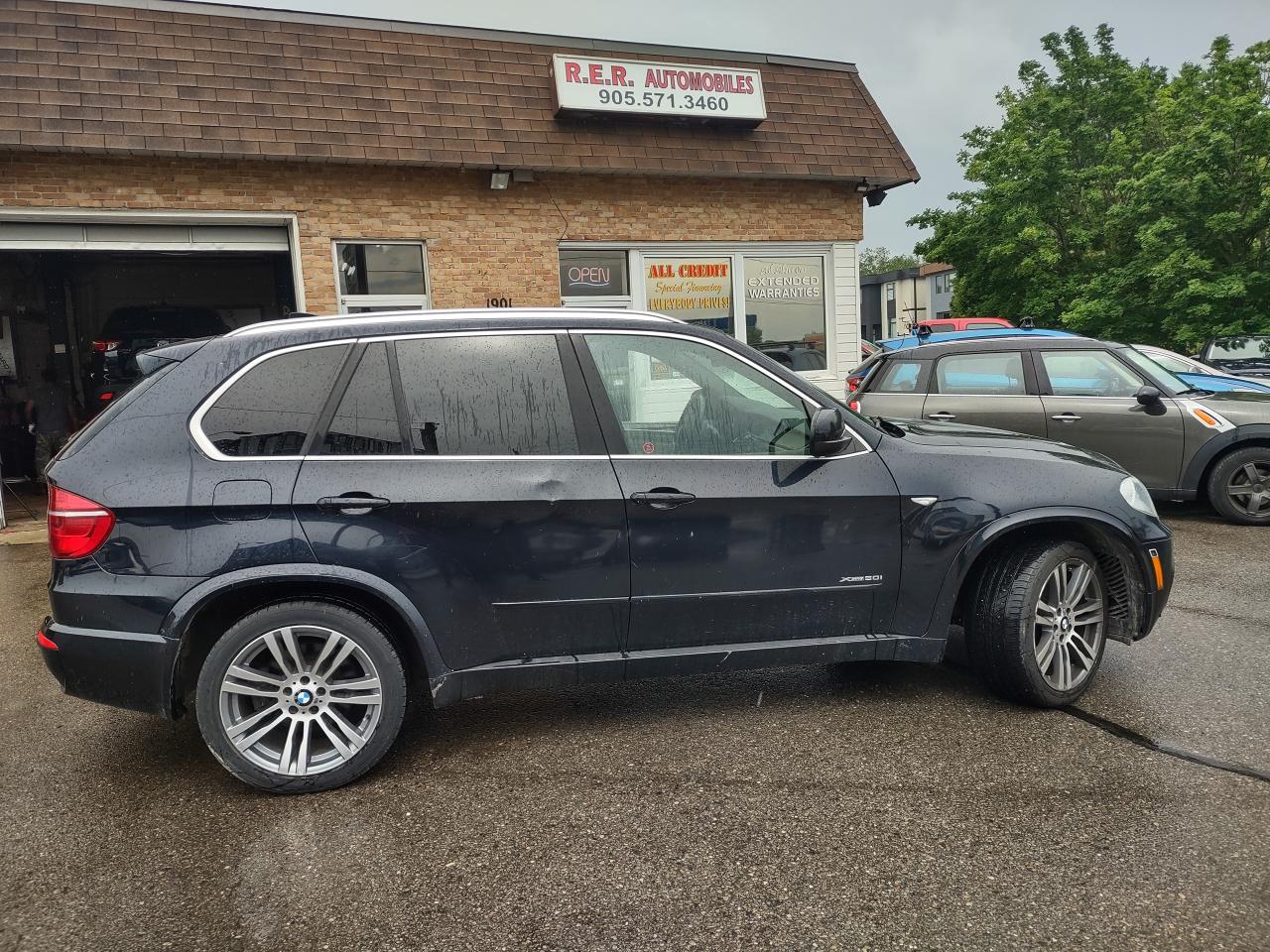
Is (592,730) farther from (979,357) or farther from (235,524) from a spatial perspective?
(979,357)

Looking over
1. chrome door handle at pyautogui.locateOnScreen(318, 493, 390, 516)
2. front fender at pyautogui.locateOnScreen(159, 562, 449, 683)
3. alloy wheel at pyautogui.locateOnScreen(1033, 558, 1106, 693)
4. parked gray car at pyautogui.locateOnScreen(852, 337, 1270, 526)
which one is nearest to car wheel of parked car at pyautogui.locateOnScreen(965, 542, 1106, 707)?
alloy wheel at pyautogui.locateOnScreen(1033, 558, 1106, 693)

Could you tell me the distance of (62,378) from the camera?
1419 cm

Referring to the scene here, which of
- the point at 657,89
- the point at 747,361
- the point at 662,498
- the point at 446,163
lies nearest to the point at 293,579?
the point at 662,498

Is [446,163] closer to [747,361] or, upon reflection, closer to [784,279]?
[784,279]

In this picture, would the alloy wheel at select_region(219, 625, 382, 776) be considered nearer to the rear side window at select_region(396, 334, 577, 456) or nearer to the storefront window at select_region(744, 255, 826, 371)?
the rear side window at select_region(396, 334, 577, 456)

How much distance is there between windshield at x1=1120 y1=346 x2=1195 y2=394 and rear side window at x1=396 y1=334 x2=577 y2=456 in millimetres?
6730

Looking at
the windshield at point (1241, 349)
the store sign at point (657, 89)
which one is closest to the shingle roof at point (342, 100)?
the store sign at point (657, 89)

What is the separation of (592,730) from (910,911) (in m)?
1.69

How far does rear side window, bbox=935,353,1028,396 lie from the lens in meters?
8.70

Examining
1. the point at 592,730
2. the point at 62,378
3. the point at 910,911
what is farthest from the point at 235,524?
the point at 62,378

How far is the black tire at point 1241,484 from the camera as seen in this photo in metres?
8.12

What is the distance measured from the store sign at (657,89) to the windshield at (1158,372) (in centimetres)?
516

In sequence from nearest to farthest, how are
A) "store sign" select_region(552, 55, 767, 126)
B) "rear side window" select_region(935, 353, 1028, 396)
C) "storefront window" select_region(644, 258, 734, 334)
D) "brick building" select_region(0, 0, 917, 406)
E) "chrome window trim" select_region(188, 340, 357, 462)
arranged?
1. "chrome window trim" select_region(188, 340, 357, 462)
2. "rear side window" select_region(935, 353, 1028, 396)
3. "brick building" select_region(0, 0, 917, 406)
4. "store sign" select_region(552, 55, 767, 126)
5. "storefront window" select_region(644, 258, 734, 334)

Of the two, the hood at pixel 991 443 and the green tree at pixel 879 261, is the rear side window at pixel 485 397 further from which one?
the green tree at pixel 879 261
